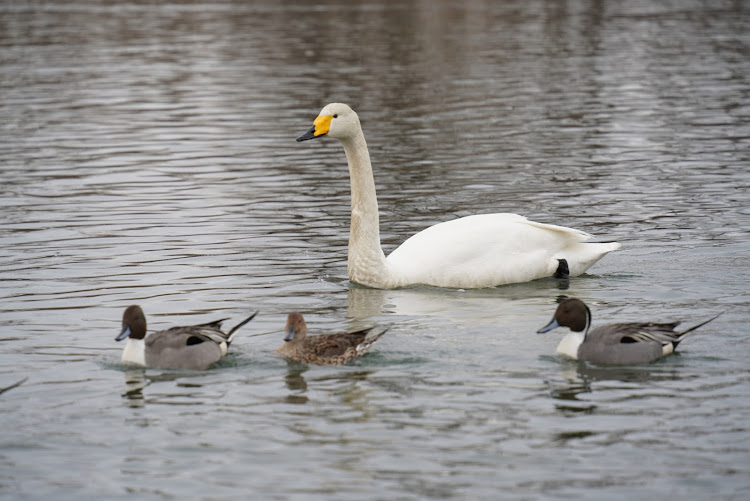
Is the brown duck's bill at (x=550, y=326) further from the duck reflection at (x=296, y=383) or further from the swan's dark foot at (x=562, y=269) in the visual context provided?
the swan's dark foot at (x=562, y=269)

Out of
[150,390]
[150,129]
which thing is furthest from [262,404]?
[150,129]

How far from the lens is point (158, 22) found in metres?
59.3

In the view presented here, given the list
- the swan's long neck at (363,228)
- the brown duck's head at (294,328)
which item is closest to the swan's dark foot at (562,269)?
the swan's long neck at (363,228)

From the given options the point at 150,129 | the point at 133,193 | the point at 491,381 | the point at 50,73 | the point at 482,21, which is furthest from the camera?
the point at 482,21

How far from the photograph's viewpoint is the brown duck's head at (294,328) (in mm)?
10562

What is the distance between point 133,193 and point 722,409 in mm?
12617

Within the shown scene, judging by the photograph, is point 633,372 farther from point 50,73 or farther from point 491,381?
point 50,73

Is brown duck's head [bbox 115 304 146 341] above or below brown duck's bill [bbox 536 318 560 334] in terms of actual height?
above

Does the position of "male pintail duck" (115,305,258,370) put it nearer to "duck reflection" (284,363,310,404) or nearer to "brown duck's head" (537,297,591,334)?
"duck reflection" (284,363,310,404)

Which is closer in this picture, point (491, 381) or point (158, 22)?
point (491, 381)

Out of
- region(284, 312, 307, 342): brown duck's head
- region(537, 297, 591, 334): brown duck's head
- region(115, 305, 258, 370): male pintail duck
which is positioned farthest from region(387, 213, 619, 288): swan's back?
region(115, 305, 258, 370): male pintail duck

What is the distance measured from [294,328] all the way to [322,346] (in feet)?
0.94

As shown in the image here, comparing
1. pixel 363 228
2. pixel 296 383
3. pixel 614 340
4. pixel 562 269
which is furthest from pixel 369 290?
pixel 614 340

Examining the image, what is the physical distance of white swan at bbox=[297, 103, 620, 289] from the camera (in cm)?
1314
